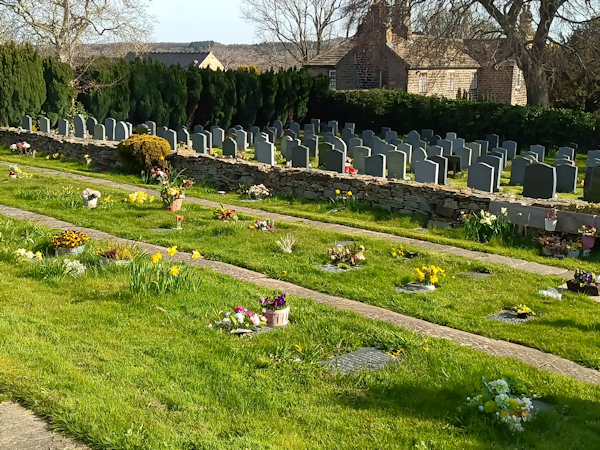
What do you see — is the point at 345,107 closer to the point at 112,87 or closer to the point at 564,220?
the point at 112,87

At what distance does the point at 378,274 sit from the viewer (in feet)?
27.3

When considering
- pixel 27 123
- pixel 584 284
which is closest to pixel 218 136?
pixel 27 123

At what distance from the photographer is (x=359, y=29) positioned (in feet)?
114

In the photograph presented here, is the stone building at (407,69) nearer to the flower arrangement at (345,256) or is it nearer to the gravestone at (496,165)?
the gravestone at (496,165)

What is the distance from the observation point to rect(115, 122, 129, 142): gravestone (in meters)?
21.9

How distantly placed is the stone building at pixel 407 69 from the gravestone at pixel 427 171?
68.8 feet

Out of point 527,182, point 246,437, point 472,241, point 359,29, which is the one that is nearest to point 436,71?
point 359,29

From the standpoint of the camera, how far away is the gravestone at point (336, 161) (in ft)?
51.7

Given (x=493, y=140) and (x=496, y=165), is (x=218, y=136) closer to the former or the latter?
(x=493, y=140)

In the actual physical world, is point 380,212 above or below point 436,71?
below

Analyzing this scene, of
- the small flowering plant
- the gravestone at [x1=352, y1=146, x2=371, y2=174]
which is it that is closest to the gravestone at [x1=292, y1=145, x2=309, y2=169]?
the gravestone at [x1=352, y1=146, x2=371, y2=174]

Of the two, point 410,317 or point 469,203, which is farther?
point 469,203

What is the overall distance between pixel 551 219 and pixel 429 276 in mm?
3208

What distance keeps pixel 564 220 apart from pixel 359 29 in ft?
88.4
